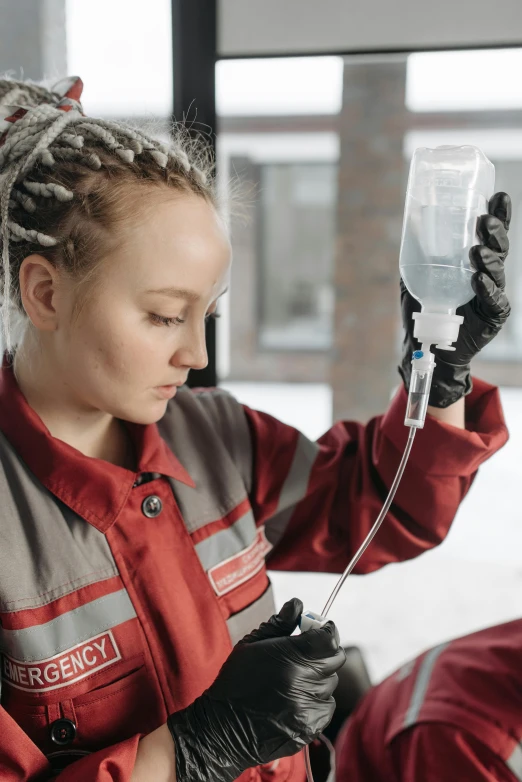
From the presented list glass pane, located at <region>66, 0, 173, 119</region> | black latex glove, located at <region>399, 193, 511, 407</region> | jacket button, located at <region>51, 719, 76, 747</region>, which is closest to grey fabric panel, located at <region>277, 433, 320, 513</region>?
black latex glove, located at <region>399, 193, 511, 407</region>

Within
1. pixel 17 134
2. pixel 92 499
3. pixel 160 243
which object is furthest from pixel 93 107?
pixel 92 499

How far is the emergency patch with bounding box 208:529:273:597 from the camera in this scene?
38.4 inches

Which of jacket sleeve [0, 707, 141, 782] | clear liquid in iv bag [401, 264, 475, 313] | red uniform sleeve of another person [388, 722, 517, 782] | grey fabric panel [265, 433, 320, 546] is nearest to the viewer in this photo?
jacket sleeve [0, 707, 141, 782]

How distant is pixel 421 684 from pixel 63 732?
59cm

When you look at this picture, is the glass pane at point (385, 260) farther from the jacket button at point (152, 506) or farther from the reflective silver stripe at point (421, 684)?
the reflective silver stripe at point (421, 684)

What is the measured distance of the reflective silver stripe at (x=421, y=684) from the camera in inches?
40.6

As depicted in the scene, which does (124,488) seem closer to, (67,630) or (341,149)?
(67,630)

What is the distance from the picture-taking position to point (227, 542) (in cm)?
101

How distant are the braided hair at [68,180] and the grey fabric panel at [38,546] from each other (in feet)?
0.80

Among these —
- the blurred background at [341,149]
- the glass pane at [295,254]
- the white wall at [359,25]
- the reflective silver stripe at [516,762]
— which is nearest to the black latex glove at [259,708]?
the reflective silver stripe at [516,762]

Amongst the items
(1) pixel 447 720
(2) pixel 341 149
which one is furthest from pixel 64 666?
(2) pixel 341 149

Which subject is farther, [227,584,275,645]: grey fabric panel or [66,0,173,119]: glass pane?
[66,0,173,119]: glass pane

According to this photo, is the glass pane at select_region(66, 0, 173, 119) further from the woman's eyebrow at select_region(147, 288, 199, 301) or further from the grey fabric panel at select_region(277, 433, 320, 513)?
the grey fabric panel at select_region(277, 433, 320, 513)

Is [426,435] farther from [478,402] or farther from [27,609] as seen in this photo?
[27,609]
